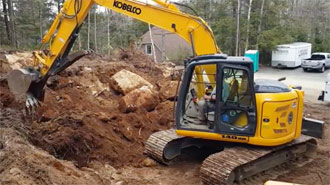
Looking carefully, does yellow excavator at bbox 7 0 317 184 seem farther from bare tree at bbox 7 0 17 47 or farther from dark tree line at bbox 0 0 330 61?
bare tree at bbox 7 0 17 47

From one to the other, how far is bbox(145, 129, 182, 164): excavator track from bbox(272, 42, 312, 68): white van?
21625 mm

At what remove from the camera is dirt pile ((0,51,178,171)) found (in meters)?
6.54

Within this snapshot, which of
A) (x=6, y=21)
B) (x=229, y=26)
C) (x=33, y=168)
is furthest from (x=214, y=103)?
(x=6, y=21)

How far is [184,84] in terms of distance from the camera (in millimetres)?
6047

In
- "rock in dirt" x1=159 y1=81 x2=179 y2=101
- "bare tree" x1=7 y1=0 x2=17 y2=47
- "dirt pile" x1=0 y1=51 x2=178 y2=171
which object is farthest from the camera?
"bare tree" x1=7 y1=0 x2=17 y2=47

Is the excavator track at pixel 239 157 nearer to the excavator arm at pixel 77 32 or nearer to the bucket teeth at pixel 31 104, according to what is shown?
the excavator arm at pixel 77 32

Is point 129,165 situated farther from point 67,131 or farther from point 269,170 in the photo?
point 269,170

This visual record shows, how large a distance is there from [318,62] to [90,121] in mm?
20878

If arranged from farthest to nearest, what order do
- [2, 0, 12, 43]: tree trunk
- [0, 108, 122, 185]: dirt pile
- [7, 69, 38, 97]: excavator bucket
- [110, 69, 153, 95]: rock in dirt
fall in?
1. [2, 0, 12, 43]: tree trunk
2. [110, 69, 153, 95]: rock in dirt
3. [7, 69, 38, 97]: excavator bucket
4. [0, 108, 122, 185]: dirt pile

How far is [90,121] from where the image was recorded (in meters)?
7.27

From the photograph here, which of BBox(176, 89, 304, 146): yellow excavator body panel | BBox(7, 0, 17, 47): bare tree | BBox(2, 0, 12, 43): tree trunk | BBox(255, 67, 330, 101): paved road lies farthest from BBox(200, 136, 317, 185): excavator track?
BBox(2, 0, 12, 43): tree trunk

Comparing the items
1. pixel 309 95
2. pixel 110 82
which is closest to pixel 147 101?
pixel 110 82

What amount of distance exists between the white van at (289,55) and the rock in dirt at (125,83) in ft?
60.2

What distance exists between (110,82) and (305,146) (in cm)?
Result: 648
